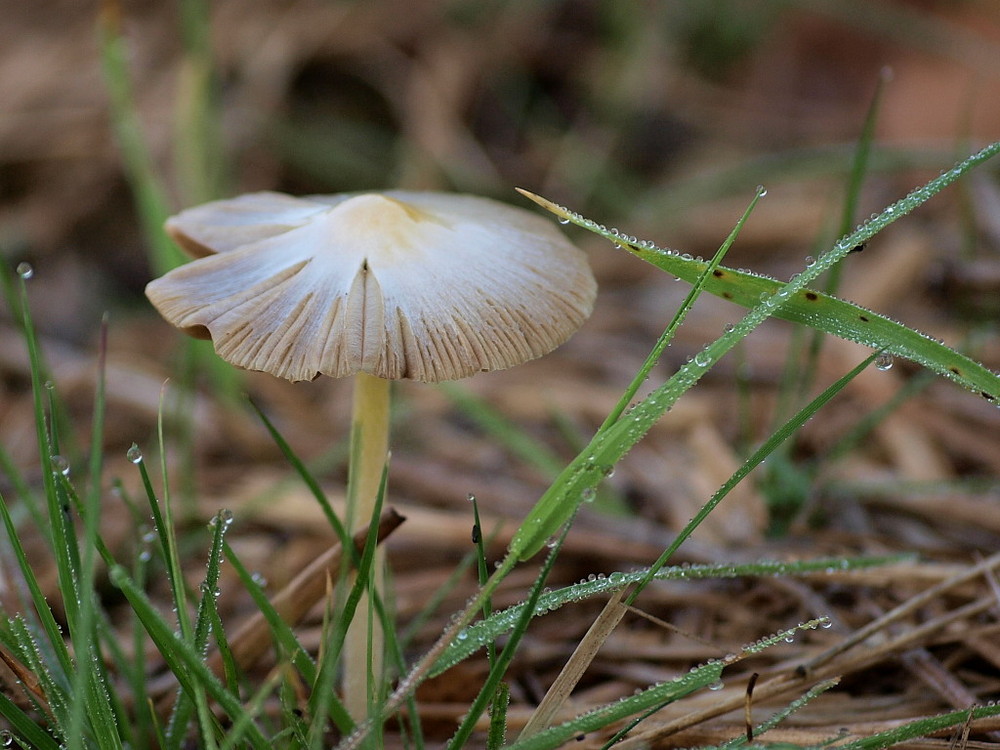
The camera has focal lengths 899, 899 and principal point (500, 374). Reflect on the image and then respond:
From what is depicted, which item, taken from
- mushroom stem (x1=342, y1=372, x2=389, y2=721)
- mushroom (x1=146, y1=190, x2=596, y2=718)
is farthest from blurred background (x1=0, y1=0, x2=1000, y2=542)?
mushroom (x1=146, y1=190, x2=596, y2=718)

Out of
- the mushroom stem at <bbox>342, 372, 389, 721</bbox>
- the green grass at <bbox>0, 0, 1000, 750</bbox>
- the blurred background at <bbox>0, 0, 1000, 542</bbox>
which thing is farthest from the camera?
the blurred background at <bbox>0, 0, 1000, 542</bbox>

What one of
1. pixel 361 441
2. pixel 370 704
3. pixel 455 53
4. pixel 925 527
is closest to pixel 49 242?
pixel 455 53

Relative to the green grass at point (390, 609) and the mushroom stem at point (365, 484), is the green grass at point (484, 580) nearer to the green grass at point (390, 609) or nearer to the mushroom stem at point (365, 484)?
the green grass at point (390, 609)

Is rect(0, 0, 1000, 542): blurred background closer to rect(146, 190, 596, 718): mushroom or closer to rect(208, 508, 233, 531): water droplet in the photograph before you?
rect(146, 190, 596, 718): mushroom

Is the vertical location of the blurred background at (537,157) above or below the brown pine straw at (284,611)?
above

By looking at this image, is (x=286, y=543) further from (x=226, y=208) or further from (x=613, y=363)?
(x=613, y=363)

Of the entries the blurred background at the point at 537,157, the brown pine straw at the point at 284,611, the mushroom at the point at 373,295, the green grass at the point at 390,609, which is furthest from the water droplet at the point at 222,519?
Result: the blurred background at the point at 537,157

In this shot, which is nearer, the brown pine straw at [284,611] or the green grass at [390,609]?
the green grass at [390,609]
